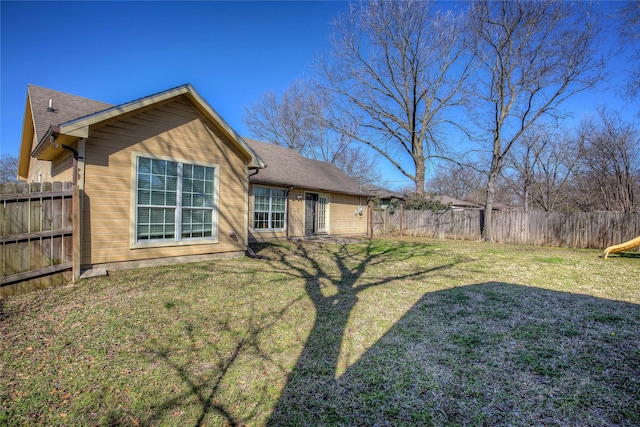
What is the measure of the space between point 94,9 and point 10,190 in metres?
6.68

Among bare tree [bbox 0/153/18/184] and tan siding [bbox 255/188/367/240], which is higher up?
bare tree [bbox 0/153/18/184]

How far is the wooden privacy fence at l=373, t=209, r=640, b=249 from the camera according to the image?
11938 millimetres

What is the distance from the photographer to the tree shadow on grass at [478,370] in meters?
2.31

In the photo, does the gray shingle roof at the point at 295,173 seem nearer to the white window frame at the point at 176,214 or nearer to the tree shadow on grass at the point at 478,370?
the white window frame at the point at 176,214

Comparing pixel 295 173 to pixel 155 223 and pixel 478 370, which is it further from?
pixel 478 370

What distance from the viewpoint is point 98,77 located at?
35.9ft

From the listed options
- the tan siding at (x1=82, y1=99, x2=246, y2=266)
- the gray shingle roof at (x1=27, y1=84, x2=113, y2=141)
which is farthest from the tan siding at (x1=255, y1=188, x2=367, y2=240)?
the gray shingle roof at (x1=27, y1=84, x2=113, y2=141)

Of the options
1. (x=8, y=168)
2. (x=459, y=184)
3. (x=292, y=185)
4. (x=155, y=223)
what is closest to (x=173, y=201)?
(x=155, y=223)

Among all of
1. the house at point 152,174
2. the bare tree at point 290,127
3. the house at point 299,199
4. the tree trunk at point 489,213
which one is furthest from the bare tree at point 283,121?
the house at point 152,174

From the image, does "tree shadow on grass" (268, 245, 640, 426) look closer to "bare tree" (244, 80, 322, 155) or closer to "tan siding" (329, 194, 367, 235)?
"tan siding" (329, 194, 367, 235)

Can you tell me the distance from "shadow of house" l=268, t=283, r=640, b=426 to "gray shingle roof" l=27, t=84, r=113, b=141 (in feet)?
27.6

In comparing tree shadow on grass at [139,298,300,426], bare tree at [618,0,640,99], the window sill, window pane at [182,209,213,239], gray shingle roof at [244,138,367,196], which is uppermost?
bare tree at [618,0,640,99]

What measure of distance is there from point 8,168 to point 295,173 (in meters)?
35.8

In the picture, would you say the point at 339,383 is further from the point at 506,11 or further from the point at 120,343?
the point at 506,11
